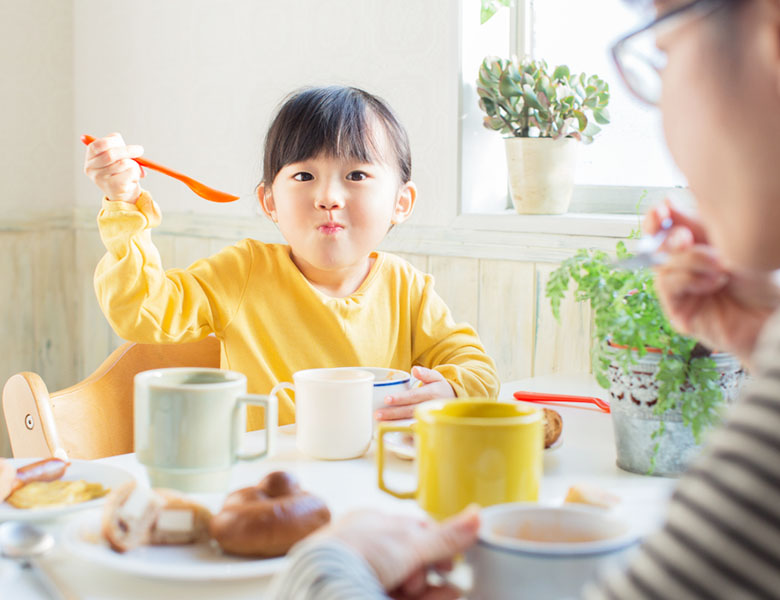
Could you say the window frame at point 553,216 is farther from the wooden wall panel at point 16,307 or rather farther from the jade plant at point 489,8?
the wooden wall panel at point 16,307

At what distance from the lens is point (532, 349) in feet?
5.75

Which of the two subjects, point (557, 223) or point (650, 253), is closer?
point (650, 253)

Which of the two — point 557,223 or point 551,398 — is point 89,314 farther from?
point 551,398

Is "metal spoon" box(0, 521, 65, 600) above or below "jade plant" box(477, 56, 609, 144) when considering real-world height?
below

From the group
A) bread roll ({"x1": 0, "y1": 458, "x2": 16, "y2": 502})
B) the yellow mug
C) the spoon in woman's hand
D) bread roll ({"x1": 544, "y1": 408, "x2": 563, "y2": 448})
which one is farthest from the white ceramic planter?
bread roll ({"x1": 0, "y1": 458, "x2": 16, "y2": 502})

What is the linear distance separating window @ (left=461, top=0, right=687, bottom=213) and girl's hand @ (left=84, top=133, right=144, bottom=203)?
86 centimetres

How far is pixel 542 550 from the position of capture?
0.53m

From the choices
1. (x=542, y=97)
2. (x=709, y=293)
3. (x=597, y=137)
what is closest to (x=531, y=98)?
(x=542, y=97)

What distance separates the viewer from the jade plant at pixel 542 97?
1655 mm

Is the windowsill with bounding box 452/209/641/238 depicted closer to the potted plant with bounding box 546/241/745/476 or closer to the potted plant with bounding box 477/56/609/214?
the potted plant with bounding box 477/56/609/214

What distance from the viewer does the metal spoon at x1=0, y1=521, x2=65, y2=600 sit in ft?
2.16

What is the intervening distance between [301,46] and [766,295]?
63.8 inches

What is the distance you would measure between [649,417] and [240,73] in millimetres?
1649

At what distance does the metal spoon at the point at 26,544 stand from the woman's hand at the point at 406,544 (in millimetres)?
→ 249
